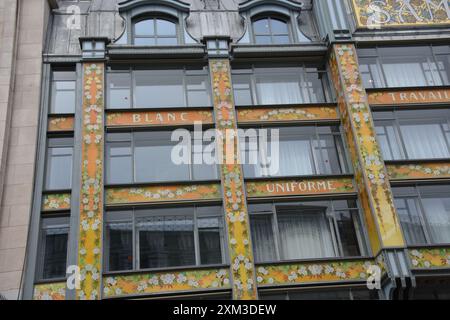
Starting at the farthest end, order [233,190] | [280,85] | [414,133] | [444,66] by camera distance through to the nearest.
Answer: [444,66], [280,85], [414,133], [233,190]

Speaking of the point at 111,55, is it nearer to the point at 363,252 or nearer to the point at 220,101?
the point at 220,101

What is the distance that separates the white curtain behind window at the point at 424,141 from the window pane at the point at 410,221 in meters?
2.17

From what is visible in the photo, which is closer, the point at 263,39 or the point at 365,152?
the point at 365,152

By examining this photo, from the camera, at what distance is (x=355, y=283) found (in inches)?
712

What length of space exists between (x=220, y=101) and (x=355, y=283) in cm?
850

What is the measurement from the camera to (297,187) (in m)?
19.9

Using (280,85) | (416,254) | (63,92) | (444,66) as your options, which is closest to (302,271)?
(416,254)

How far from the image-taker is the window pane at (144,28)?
76.5 ft

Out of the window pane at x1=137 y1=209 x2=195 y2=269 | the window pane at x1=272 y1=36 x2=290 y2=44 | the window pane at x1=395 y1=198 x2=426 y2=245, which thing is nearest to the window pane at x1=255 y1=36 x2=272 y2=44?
the window pane at x1=272 y1=36 x2=290 y2=44

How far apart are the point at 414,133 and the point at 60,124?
13842 mm

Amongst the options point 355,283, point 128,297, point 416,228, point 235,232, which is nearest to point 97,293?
point 128,297

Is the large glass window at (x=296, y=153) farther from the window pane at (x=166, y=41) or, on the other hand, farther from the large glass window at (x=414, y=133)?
the window pane at (x=166, y=41)

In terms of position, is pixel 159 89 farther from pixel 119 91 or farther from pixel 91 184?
pixel 91 184

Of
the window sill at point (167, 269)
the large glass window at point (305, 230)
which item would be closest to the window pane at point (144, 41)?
the large glass window at point (305, 230)
